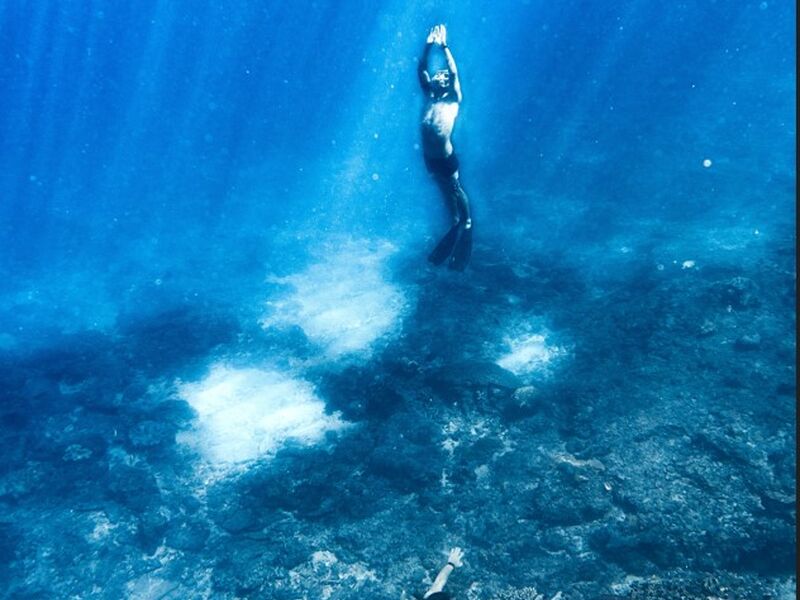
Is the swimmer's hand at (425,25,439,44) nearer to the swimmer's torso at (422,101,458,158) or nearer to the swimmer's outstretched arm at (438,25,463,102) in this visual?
the swimmer's outstretched arm at (438,25,463,102)

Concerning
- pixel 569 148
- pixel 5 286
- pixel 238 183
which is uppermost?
pixel 238 183

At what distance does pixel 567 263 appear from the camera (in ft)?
33.8

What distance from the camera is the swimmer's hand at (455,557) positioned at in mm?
4785

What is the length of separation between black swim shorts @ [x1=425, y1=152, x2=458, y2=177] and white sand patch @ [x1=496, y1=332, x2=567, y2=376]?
3193mm

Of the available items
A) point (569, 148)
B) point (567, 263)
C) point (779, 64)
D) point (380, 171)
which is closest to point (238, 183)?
point (380, 171)

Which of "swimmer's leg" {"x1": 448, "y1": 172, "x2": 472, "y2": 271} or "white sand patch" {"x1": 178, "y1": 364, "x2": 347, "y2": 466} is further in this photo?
"white sand patch" {"x1": 178, "y1": 364, "x2": 347, "y2": 466}

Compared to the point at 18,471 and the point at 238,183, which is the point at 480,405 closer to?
the point at 18,471

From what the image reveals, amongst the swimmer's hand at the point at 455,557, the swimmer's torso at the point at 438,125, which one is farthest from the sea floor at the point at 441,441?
the swimmer's torso at the point at 438,125

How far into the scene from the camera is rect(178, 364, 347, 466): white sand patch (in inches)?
274

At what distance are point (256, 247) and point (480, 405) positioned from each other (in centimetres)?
1019

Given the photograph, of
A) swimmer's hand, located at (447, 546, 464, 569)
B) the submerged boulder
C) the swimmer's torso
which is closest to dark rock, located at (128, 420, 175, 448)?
the submerged boulder

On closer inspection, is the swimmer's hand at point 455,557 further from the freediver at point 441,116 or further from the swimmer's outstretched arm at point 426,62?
the swimmer's outstretched arm at point 426,62

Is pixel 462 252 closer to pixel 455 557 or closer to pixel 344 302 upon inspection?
pixel 344 302

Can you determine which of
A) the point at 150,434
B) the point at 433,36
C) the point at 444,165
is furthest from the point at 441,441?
the point at 433,36
